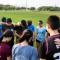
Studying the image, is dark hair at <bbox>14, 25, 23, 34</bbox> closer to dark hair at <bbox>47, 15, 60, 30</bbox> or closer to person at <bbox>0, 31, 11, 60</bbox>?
person at <bbox>0, 31, 11, 60</bbox>

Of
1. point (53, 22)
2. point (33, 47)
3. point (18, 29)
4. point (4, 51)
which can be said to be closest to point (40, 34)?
point (18, 29)

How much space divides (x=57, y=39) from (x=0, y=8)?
46.5 meters

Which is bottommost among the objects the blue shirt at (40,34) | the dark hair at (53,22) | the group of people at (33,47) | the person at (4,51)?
the blue shirt at (40,34)

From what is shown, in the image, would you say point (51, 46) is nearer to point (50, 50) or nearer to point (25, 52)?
point (50, 50)

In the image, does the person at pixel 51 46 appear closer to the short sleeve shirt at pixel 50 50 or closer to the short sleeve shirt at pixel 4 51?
the short sleeve shirt at pixel 50 50

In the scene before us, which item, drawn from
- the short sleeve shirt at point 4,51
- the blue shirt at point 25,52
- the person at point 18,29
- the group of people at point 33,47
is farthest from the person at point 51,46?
the person at point 18,29

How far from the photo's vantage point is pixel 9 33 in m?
7.08

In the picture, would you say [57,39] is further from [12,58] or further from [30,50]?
[12,58]

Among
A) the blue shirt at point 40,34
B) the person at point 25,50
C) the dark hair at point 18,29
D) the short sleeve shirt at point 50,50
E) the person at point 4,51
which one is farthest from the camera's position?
the blue shirt at point 40,34

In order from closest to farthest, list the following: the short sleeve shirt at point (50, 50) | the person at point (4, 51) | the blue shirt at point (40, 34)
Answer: the short sleeve shirt at point (50, 50) → the person at point (4, 51) → the blue shirt at point (40, 34)

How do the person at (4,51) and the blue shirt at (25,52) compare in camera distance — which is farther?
the person at (4,51)

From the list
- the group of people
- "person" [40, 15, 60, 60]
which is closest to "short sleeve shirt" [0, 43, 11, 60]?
the group of people

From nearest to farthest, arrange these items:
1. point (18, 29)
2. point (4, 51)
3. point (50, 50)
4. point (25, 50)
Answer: point (50, 50)
point (25, 50)
point (4, 51)
point (18, 29)

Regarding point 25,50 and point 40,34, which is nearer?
point 25,50
